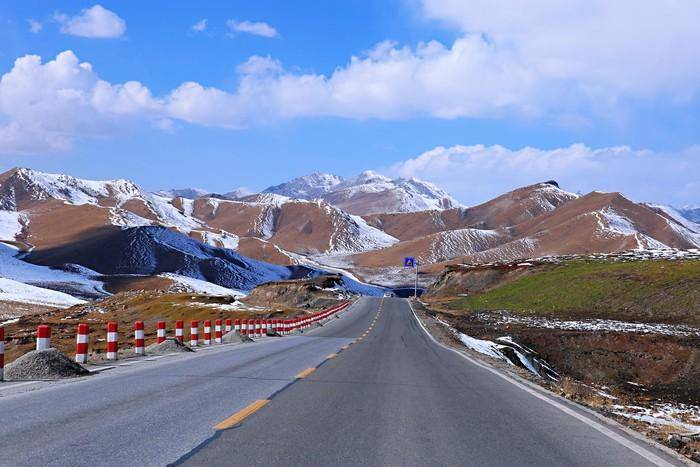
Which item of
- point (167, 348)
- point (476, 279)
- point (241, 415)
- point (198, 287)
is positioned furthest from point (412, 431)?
point (198, 287)

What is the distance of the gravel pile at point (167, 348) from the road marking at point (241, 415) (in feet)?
38.9

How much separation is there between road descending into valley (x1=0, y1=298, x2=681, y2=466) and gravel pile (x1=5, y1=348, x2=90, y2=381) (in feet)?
2.49

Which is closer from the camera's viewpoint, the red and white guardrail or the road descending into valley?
the road descending into valley

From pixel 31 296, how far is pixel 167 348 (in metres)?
95.4

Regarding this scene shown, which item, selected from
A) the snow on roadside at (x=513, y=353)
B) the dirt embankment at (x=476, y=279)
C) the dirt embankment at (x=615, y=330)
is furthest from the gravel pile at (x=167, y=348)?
the dirt embankment at (x=476, y=279)

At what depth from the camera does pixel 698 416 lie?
60.7 ft

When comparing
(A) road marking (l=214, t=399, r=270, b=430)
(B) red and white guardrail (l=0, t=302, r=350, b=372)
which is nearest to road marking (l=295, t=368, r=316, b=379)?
(A) road marking (l=214, t=399, r=270, b=430)

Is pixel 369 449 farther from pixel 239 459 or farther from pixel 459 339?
pixel 459 339

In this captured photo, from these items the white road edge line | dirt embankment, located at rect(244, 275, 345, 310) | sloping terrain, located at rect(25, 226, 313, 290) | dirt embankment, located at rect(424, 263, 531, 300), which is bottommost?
the white road edge line

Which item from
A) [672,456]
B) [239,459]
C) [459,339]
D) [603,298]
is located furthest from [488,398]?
[603,298]

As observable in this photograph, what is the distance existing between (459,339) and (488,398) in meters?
24.9

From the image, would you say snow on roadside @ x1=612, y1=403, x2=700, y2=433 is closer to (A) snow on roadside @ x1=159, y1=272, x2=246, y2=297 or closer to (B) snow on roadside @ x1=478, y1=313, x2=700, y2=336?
(B) snow on roadside @ x1=478, y1=313, x2=700, y2=336

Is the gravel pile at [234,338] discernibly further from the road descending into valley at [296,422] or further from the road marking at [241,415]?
the road marking at [241,415]

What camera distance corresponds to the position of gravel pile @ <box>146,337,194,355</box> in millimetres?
23094
